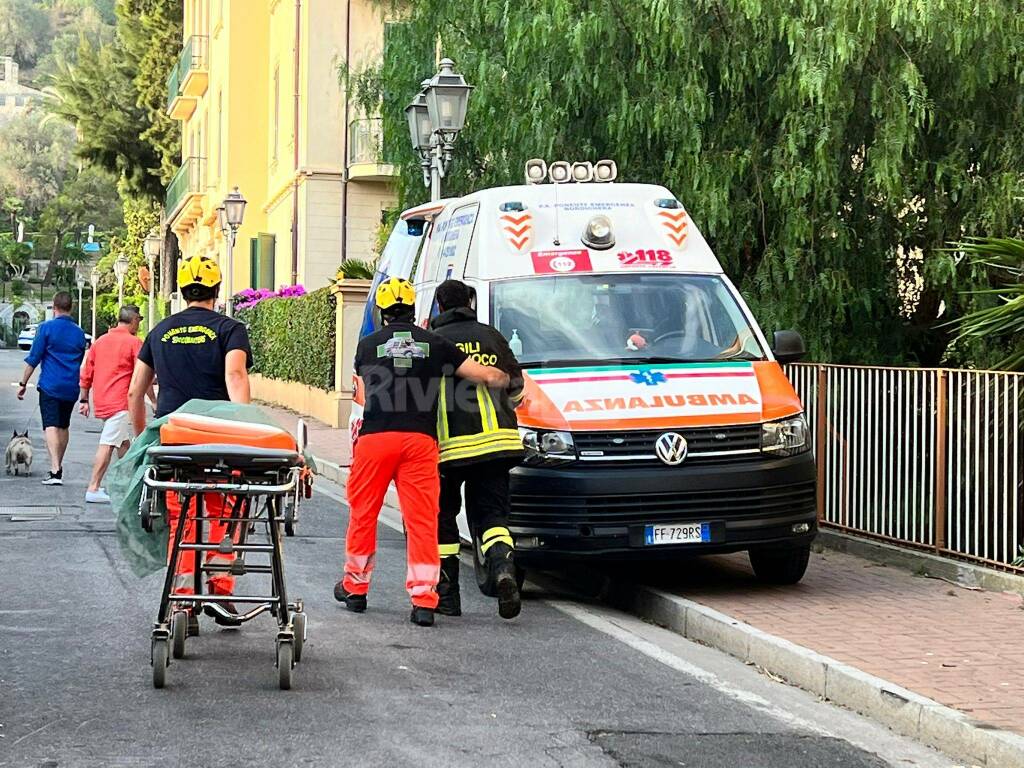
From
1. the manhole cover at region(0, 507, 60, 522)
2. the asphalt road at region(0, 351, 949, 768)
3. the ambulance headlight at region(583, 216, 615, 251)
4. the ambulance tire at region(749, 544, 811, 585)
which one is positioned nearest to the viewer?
the asphalt road at region(0, 351, 949, 768)

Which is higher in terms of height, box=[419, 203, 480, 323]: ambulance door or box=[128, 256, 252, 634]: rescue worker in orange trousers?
box=[419, 203, 480, 323]: ambulance door

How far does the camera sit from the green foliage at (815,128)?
14.3m

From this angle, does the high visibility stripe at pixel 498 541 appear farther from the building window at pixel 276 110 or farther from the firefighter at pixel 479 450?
the building window at pixel 276 110

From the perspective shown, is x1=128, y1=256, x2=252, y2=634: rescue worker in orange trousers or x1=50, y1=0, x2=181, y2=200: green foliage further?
x1=50, y1=0, x2=181, y2=200: green foliage

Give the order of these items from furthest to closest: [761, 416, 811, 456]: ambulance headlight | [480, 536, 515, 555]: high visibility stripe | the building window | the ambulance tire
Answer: the building window → the ambulance tire → [761, 416, 811, 456]: ambulance headlight → [480, 536, 515, 555]: high visibility stripe

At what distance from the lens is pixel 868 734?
278 inches

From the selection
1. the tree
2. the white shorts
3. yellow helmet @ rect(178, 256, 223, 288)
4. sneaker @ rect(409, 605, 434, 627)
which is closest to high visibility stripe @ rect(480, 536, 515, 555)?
sneaker @ rect(409, 605, 434, 627)

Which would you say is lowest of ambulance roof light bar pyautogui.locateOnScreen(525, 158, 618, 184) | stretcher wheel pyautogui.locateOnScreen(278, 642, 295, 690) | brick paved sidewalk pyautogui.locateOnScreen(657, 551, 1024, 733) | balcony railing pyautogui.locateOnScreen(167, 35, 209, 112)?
brick paved sidewalk pyautogui.locateOnScreen(657, 551, 1024, 733)

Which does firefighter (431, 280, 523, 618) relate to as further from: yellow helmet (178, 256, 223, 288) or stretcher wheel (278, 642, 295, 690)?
stretcher wheel (278, 642, 295, 690)

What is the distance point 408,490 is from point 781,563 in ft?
9.02

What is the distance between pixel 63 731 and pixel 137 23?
5807 centimetres

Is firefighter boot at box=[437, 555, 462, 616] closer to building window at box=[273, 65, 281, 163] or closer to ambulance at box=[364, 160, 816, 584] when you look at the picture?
ambulance at box=[364, 160, 816, 584]

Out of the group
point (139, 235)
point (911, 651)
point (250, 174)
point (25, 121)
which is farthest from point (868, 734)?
point (25, 121)

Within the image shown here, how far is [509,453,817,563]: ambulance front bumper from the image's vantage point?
990 centimetres
